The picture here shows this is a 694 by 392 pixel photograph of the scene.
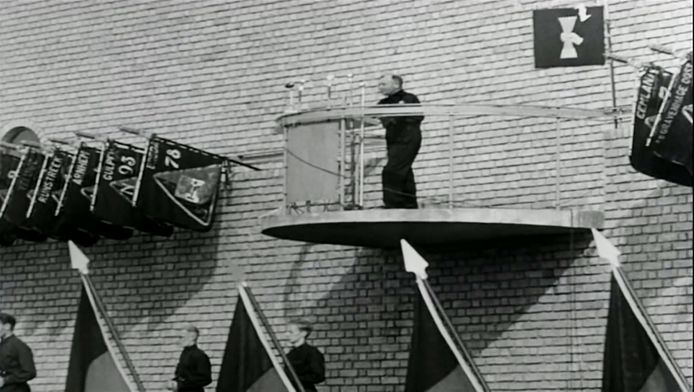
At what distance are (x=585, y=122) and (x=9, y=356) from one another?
6120 mm

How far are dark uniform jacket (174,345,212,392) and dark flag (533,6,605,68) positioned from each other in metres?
4.48

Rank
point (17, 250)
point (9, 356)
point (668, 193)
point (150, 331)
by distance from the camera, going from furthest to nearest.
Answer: point (17, 250)
point (150, 331)
point (9, 356)
point (668, 193)

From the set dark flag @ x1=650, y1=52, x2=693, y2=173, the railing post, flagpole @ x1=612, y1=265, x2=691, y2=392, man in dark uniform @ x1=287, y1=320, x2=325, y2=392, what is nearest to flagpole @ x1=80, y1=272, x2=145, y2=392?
man in dark uniform @ x1=287, y1=320, x2=325, y2=392

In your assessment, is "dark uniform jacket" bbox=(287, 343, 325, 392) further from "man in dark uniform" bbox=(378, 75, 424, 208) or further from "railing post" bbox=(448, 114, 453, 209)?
"railing post" bbox=(448, 114, 453, 209)

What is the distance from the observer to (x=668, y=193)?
39.9 feet

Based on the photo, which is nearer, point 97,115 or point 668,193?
point 668,193

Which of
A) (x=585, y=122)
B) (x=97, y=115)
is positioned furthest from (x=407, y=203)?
(x=97, y=115)

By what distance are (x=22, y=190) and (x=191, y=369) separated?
11.0 feet

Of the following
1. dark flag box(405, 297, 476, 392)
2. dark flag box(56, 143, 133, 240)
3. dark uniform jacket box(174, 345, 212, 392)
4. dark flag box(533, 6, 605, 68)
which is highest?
dark flag box(533, 6, 605, 68)

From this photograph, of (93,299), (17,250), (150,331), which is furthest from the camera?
(17,250)

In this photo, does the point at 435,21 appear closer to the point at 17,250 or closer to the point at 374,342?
the point at 374,342

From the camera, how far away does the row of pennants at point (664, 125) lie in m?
11.0

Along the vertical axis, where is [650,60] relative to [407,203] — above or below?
above

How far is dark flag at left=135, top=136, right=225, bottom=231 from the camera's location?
553 inches
